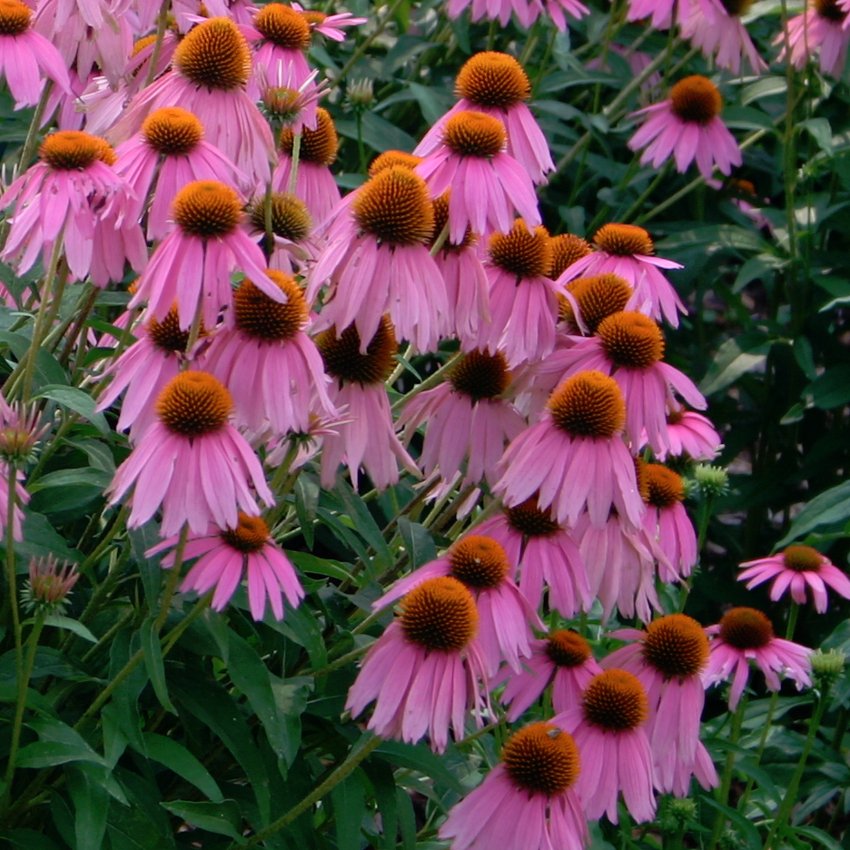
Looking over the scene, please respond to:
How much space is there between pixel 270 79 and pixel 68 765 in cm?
77

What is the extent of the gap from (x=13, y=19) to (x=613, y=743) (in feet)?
3.52

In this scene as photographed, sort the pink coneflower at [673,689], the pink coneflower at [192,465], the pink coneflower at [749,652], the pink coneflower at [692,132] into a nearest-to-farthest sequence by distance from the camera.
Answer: the pink coneflower at [192,465] < the pink coneflower at [673,689] < the pink coneflower at [749,652] < the pink coneflower at [692,132]

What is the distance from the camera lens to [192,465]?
4.36 ft

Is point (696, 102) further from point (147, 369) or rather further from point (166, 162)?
point (147, 369)

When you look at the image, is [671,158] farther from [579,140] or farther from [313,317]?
[313,317]

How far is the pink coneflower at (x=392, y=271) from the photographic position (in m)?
1.45

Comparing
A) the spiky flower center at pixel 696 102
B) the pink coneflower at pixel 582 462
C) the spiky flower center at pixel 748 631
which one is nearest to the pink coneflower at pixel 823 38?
the spiky flower center at pixel 696 102

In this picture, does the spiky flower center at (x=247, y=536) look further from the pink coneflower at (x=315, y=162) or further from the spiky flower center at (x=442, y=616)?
the pink coneflower at (x=315, y=162)

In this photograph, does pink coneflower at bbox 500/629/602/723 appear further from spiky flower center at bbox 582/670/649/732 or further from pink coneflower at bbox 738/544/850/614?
pink coneflower at bbox 738/544/850/614

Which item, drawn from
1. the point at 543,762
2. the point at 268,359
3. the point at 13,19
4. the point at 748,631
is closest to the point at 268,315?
the point at 268,359

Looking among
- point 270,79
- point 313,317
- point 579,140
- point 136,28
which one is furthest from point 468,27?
point 313,317

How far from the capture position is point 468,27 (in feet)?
10.6

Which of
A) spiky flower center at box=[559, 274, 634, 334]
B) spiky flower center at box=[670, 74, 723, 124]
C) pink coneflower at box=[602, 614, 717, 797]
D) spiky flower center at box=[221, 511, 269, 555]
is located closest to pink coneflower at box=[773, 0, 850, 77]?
spiky flower center at box=[670, 74, 723, 124]

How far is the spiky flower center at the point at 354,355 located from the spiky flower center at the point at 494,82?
0.34 metres
